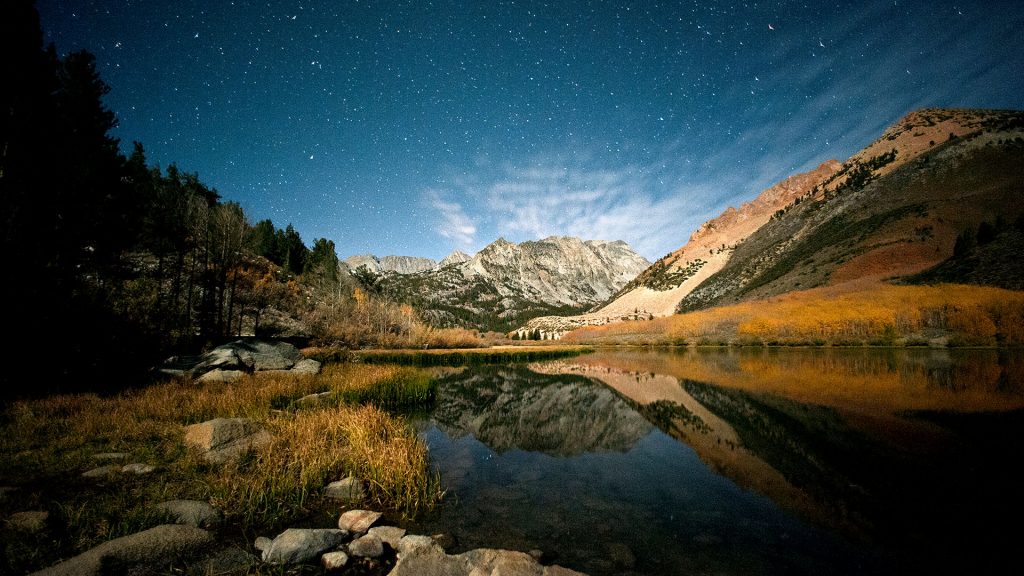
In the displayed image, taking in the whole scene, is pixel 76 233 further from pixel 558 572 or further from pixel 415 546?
pixel 558 572

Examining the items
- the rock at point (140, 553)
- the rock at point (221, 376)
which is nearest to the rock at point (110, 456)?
the rock at point (140, 553)

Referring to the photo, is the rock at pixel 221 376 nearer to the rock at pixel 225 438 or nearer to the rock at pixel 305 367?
the rock at pixel 305 367

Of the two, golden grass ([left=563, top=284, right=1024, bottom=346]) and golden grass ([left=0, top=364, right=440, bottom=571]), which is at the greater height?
golden grass ([left=563, top=284, right=1024, bottom=346])

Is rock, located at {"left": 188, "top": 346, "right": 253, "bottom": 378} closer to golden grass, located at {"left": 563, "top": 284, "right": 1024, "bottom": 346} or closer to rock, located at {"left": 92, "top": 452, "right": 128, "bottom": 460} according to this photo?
rock, located at {"left": 92, "top": 452, "right": 128, "bottom": 460}

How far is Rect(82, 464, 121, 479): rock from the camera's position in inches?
255

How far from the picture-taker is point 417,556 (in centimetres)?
510

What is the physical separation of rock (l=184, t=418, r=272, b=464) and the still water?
474cm

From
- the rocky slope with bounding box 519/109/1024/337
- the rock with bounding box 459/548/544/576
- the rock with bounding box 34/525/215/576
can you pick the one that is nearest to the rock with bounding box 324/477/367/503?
the rock with bounding box 34/525/215/576

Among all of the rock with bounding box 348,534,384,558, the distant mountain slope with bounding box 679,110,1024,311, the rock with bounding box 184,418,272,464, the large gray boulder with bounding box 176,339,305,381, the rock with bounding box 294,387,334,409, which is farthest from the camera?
the distant mountain slope with bounding box 679,110,1024,311

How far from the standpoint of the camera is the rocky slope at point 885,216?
214ft

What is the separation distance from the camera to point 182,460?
7578mm

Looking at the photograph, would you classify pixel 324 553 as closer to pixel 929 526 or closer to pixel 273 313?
pixel 929 526

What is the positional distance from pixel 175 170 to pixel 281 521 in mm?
75770

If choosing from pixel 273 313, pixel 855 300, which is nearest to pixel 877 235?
pixel 855 300
